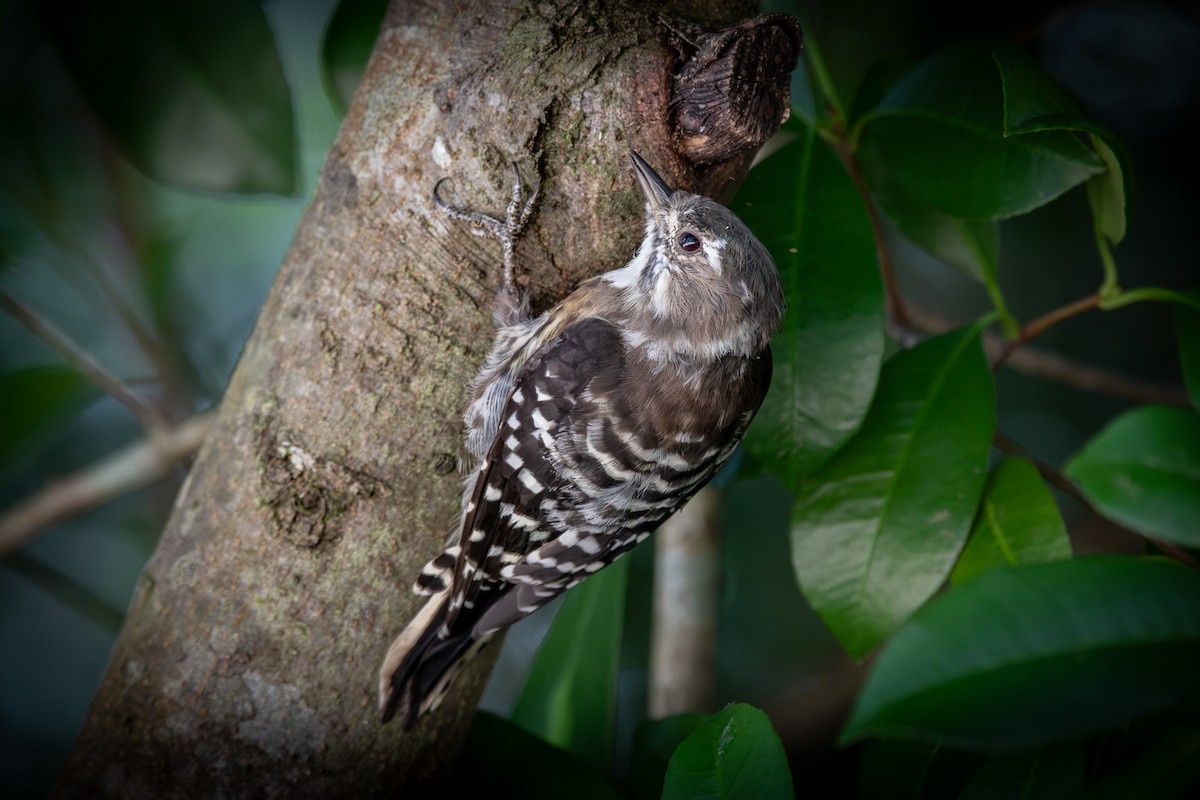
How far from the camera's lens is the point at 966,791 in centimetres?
135

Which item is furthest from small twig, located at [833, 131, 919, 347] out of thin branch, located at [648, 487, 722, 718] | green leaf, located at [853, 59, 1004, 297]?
Result: thin branch, located at [648, 487, 722, 718]

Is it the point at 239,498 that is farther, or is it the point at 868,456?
the point at 868,456

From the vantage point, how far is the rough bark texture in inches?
56.4

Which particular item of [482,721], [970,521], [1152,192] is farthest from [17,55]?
[1152,192]

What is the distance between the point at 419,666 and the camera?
1536 millimetres

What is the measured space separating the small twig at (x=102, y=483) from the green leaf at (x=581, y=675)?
1054mm

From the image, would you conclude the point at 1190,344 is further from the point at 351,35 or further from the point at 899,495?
the point at 351,35

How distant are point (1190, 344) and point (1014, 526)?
0.43 m

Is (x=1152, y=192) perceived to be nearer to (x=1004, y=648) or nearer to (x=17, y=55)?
(x=1004, y=648)

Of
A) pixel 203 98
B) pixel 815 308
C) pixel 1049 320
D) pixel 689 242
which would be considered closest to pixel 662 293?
pixel 689 242

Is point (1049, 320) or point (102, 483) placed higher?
point (102, 483)

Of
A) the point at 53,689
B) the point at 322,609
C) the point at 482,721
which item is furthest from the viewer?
the point at 53,689

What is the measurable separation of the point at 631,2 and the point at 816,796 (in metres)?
1.64

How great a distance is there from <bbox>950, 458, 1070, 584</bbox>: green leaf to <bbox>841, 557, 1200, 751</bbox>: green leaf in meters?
0.59
